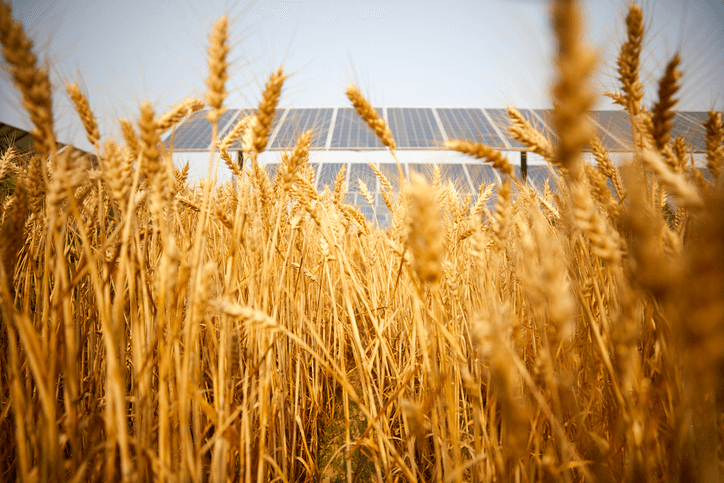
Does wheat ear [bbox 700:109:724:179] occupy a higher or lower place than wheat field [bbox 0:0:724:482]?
higher

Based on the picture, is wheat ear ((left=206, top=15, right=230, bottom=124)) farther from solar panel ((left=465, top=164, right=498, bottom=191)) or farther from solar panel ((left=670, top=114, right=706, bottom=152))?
solar panel ((left=670, top=114, right=706, bottom=152))

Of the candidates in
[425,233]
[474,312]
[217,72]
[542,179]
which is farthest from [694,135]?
[542,179]

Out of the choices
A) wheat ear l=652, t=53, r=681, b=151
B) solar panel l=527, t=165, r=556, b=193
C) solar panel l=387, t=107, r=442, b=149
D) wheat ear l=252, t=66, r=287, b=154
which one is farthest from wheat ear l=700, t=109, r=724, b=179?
solar panel l=387, t=107, r=442, b=149

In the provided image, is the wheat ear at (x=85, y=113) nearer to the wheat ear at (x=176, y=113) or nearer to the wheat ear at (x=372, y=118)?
the wheat ear at (x=176, y=113)

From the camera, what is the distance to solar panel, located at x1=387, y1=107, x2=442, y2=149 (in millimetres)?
6520

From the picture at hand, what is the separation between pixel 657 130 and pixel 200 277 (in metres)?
0.96

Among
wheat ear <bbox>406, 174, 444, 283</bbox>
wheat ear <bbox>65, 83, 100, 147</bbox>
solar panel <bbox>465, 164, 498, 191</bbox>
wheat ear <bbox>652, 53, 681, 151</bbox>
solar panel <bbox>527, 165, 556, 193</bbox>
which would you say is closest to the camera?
wheat ear <bbox>406, 174, 444, 283</bbox>

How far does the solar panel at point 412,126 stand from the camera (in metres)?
6.52

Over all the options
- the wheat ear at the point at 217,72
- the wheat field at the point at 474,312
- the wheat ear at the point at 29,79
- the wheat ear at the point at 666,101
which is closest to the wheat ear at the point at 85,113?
the wheat field at the point at 474,312

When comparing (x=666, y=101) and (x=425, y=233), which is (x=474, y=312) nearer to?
(x=425, y=233)

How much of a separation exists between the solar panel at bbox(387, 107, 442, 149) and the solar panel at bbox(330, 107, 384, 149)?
53cm

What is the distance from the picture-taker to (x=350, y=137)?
699 centimetres

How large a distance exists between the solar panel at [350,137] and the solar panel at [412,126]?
53cm

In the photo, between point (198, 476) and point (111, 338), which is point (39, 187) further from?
point (198, 476)
